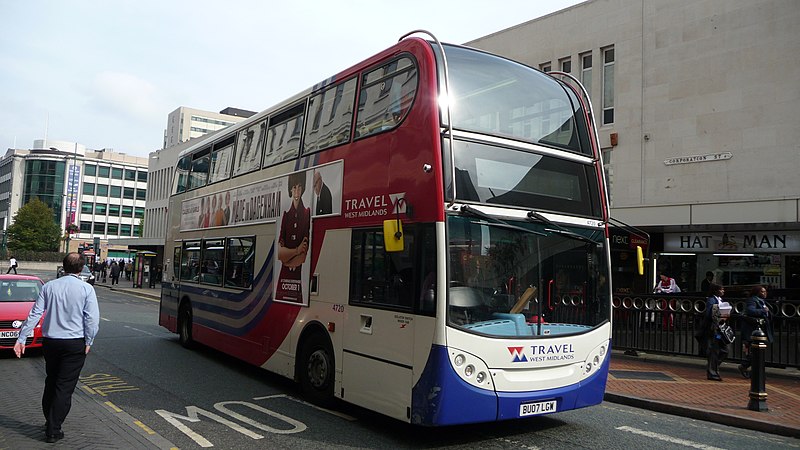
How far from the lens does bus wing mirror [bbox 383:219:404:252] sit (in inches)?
223

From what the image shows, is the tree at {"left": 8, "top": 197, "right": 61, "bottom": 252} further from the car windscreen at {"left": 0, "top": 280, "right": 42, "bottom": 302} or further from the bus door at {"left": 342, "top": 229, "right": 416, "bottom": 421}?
the bus door at {"left": 342, "top": 229, "right": 416, "bottom": 421}

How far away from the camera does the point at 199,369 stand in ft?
33.0

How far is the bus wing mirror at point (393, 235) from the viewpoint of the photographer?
5676 mm

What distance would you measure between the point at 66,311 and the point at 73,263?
491mm

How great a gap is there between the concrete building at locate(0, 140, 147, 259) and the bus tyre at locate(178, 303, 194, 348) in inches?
3824

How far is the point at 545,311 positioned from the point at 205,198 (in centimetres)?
820

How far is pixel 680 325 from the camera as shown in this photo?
12062mm

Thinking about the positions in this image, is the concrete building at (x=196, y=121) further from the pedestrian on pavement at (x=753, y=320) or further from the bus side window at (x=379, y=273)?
the bus side window at (x=379, y=273)

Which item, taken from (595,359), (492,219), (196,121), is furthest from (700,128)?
(196,121)

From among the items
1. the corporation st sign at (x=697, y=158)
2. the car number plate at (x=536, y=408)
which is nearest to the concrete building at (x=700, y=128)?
the corporation st sign at (x=697, y=158)

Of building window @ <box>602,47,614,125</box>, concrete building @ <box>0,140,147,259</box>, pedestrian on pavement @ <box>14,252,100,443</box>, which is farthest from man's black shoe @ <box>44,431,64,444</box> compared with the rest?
concrete building @ <box>0,140,147,259</box>

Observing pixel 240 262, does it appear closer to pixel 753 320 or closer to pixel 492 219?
pixel 492 219

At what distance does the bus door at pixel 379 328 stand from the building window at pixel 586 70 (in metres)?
18.4

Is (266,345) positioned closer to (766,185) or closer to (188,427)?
(188,427)
